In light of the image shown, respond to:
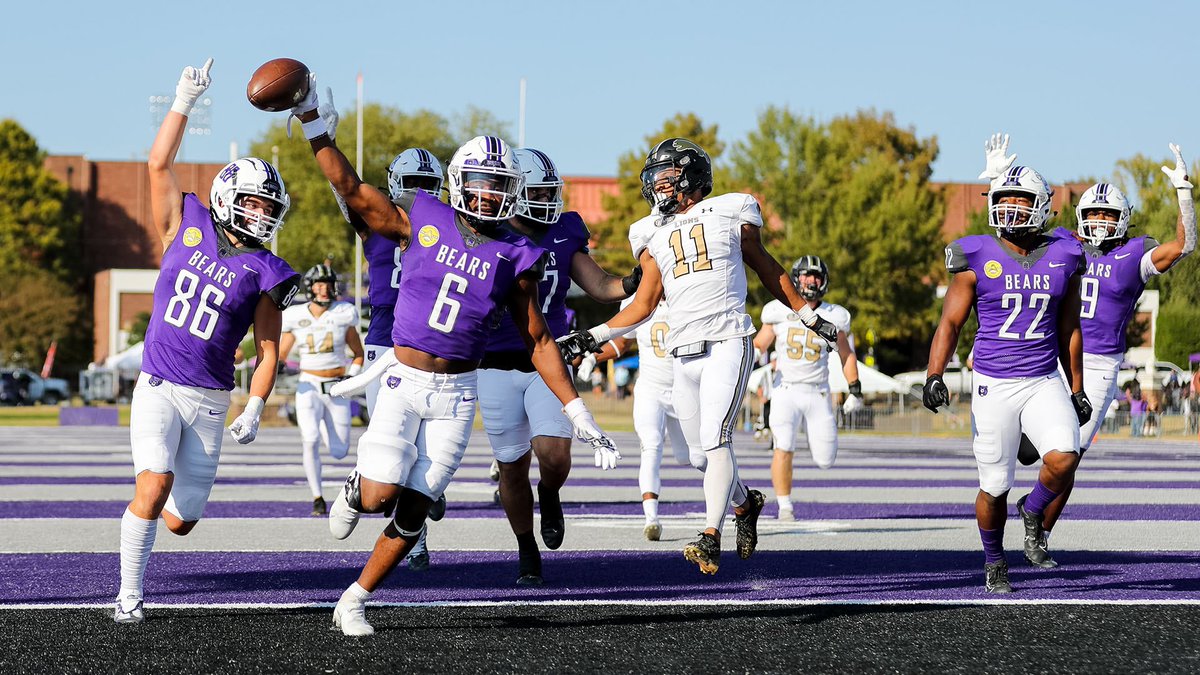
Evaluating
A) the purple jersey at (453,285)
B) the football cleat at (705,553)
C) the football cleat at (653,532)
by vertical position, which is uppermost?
the purple jersey at (453,285)

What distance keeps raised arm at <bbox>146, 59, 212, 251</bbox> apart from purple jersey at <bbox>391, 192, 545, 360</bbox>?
120cm

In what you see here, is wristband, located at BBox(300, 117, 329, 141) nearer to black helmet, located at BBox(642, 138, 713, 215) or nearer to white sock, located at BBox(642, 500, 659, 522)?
black helmet, located at BBox(642, 138, 713, 215)

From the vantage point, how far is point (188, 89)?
687 centimetres

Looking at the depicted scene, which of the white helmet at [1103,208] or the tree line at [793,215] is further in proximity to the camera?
the tree line at [793,215]

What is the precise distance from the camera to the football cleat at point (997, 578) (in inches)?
282

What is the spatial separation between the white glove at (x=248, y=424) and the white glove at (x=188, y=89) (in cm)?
139

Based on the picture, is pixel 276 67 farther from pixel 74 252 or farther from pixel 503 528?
pixel 74 252

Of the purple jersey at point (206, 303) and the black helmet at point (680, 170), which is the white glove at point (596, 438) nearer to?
the purple jersey at point (206, 303)

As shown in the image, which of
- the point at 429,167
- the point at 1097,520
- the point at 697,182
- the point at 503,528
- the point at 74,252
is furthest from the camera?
the point at 74,252

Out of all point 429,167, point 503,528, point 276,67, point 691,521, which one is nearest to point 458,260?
point 276,67

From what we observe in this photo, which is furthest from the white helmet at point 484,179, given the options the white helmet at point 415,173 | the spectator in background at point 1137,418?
the spectator in background at point 1137,418

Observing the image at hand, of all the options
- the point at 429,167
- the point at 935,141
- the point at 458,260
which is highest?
the point at 935,141

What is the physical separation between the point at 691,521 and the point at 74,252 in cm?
6993

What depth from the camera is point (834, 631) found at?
605cm
